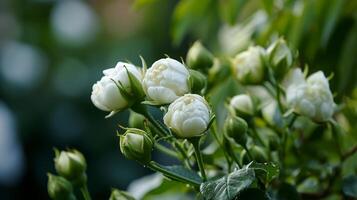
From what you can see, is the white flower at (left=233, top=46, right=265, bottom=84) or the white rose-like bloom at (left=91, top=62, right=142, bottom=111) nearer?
the white rose-like bloom at (left=91, top=62, right=142, bottom=111)

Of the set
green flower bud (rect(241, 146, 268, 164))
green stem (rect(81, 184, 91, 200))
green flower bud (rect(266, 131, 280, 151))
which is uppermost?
green stem (rect(81, 184, 91, 200))

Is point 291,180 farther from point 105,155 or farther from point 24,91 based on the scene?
point 24,91

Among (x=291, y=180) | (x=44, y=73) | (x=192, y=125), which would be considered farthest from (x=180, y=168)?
(x=44, y=73)

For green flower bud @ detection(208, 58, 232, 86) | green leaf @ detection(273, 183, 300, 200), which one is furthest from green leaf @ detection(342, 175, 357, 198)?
green flower bud @ detection(208, 58, 232, 86)

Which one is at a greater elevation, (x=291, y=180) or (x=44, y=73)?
(x=291, y=180)

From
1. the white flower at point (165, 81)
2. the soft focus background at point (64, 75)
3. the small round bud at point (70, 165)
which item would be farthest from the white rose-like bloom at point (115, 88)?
the soft focus background at point (64, 75)

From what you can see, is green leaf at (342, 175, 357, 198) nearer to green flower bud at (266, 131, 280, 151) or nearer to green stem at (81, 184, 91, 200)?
green flower bud at (266, 131, 280, 151)

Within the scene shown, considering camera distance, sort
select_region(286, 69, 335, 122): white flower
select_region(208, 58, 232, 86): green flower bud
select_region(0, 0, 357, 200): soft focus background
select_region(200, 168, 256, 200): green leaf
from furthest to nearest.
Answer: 1. select_region(0, 0, 357, 200): soft focus background
2. select_region(208, 58, 232, 86): green flower bud
3. select_region(286, 69, 335, 122): white flower
4. select_region(200, 168, 256, 200): green leaf

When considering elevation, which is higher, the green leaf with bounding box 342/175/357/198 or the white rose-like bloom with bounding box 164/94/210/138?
the white rose-like bloom with bounding box 164/94/210/138
